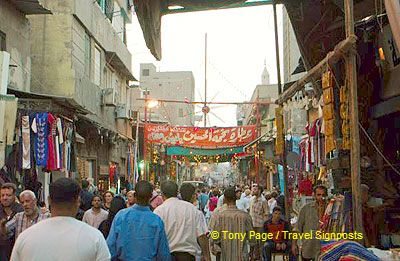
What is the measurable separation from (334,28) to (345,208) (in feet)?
10.8

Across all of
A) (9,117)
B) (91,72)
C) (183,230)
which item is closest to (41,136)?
(9,117)

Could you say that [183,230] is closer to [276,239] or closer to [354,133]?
[354,133]

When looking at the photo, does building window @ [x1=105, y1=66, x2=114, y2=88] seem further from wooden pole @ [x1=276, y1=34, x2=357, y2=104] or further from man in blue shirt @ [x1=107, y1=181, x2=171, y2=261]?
man in blue shirt @ [x1=107, y1=181, x2=171, y2=261]

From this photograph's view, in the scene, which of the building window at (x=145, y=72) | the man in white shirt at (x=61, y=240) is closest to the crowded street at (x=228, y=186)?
the man in white shirt at (x=61, y=240)

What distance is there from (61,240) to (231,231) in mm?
4777

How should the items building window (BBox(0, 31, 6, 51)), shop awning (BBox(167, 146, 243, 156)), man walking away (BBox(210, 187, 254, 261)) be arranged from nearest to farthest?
1. man walking away (BBox(210, 187, 254, 261))
2. building window (BBox(0, 31, 6, 51))
3. shop awning (BBox(167, 146, 243, 156))

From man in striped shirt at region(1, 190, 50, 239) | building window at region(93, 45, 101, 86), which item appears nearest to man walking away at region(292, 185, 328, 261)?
man in striped shirt at region(1, 190, 50, 239)

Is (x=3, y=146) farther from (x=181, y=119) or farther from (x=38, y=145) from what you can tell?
(x=181, y=119)

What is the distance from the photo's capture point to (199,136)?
21828mm

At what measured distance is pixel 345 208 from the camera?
6.40 metres

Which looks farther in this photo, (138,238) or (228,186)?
(228,186)

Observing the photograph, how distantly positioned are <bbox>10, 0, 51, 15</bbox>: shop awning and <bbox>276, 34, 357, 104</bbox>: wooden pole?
6598mm

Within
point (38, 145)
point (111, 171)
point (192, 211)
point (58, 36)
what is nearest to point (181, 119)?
point (111, 171)

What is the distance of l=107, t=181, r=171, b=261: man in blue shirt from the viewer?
511 centimetres
